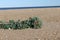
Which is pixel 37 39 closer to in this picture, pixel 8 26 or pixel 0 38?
pixel 0 38

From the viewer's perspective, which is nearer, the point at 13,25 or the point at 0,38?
the point at 0,38

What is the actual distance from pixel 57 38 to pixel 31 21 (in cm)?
780

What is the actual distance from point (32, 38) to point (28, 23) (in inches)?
274

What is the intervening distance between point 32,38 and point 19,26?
248 inches

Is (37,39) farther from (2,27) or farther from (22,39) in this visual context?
(2,27)

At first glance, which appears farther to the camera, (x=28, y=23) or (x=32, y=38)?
(x=28, y=23)

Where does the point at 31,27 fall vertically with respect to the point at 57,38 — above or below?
below

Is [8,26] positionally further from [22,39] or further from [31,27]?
[22,39]

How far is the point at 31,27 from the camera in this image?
835 inches

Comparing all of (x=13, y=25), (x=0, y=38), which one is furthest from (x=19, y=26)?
(x=0, y=38)

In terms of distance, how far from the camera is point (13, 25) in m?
20.8

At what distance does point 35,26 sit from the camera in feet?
68.3

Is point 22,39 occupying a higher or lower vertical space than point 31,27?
higher

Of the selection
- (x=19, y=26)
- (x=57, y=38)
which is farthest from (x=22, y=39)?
(x=19, y=26)
